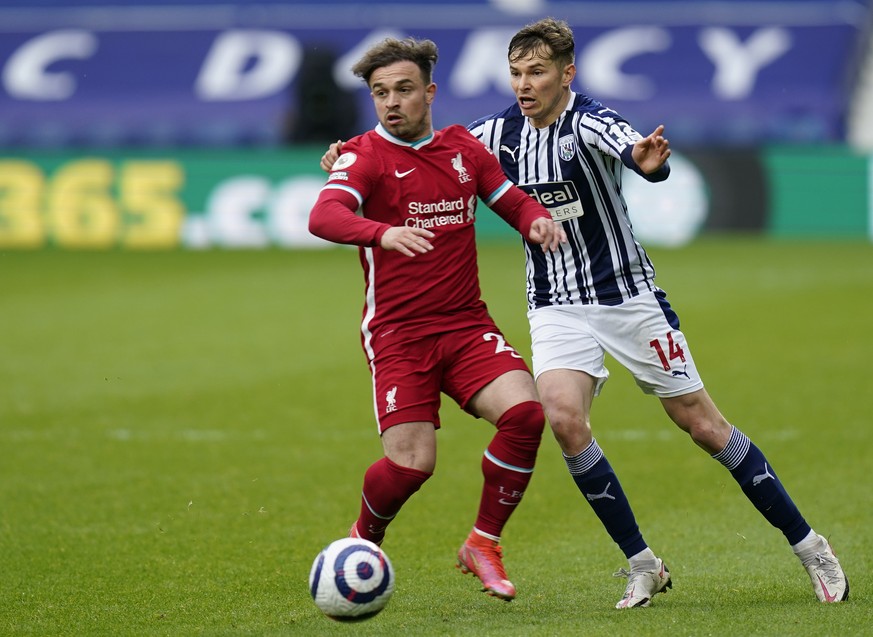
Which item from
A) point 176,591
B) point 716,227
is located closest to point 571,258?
point 176,591

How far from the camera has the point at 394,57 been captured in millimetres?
5051

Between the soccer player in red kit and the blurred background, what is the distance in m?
14.6

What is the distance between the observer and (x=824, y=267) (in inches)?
671

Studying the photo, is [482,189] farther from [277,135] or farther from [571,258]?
[277,135]

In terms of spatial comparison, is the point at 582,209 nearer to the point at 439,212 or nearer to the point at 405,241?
the point at 439,212

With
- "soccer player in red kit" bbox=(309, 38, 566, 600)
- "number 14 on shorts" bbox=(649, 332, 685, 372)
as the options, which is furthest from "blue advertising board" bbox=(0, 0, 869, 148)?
"number 14 on shorts" bbox=(649, 332, 685, 372)

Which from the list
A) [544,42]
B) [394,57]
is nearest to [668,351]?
[544,42]

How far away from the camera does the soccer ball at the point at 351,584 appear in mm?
4488

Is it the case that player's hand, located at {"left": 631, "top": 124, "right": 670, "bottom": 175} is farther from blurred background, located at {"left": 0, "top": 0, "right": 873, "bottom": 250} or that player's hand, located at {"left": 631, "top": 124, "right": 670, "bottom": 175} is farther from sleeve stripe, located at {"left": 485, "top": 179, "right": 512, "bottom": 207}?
blurred background, located at {"left": 0, "top": 0, "right": 873, "bottom": 250}

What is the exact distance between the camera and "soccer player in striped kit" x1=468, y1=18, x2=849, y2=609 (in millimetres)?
5105

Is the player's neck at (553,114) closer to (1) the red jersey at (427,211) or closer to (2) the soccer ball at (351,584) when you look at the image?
(1) the red jersey at (427,211)

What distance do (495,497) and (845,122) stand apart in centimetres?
2244

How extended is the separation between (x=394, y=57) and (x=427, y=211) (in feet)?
1.91

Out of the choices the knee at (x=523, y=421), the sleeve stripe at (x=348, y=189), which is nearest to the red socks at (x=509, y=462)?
the knee at (x=523, y=421)
